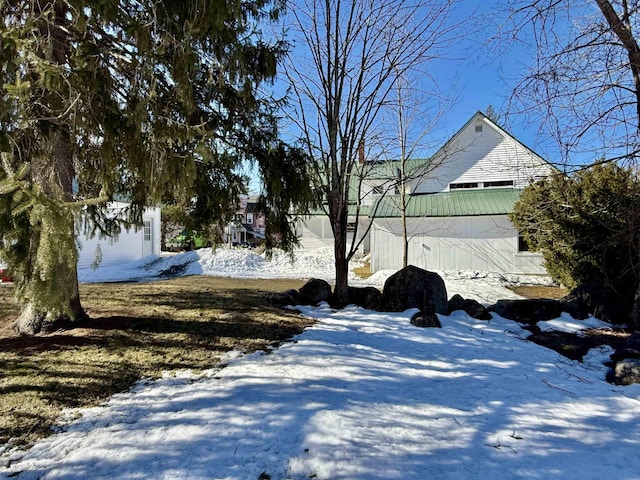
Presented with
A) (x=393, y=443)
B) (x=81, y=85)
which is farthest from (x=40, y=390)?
(x=393, y=443)

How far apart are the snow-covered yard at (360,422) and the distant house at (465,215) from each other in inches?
430

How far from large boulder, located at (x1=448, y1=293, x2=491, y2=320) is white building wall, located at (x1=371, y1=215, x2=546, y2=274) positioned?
8.62 metres

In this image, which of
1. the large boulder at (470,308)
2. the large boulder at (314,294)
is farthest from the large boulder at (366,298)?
the large boulder at (470,308)

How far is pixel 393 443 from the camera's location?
9.82 ft

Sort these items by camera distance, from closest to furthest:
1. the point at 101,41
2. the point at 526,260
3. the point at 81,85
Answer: the point at 81,85, the point at 101,41, the point at 526,260

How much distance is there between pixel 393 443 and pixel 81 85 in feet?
14.5

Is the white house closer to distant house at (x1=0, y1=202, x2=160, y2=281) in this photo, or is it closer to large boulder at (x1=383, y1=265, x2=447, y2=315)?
large boulder at (x1=383, y1=265, x2=447, y2=315)

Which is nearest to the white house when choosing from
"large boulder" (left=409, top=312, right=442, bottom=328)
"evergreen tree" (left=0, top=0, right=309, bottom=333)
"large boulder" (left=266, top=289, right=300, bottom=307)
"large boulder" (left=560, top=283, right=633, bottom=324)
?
"large boulder" (left=560, top=283, right=633, bottom=324)

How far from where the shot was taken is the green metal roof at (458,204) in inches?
621

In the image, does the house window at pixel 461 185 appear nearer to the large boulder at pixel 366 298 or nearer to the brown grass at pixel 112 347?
the large boulder at pixel 366 298

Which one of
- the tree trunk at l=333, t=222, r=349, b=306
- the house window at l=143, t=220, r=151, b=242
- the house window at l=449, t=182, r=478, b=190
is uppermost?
the house window at l=449, t=182, r=478, b=190

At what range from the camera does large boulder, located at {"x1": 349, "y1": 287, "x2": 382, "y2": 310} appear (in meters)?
7.92

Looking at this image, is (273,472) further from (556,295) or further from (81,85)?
(556,295)

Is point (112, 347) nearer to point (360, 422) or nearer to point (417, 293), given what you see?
point (360, 422)
